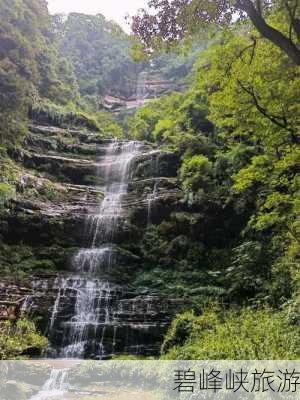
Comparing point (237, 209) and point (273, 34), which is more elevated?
point (237, 209)

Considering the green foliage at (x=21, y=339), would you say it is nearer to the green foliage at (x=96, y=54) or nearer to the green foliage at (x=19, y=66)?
the green foliage at (x=19, y=66)

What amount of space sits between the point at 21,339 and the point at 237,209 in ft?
24.4

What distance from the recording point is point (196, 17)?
7430 millimetres

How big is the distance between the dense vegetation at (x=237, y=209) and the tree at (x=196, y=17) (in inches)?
3.3

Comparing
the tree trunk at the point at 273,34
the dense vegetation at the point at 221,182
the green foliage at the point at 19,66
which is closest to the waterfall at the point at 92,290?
the dense vegetation at the point at 221,182

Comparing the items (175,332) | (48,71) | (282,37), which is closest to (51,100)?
(48,71)

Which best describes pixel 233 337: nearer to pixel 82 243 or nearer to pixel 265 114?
pixel 265 114

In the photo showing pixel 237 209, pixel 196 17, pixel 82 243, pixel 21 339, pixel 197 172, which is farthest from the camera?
pixel 82 243

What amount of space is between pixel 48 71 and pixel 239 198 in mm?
17648

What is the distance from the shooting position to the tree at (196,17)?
21.2ft

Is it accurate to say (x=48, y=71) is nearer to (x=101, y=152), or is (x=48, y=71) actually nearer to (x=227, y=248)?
(x=101, y=152)

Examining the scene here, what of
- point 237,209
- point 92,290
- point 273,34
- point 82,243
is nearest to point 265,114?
point 273,34

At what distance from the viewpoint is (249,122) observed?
29.2 feet

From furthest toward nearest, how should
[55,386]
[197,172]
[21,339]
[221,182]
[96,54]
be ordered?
[96,54] < [221,182] < [197,172] < [21,339] < [55,386]
